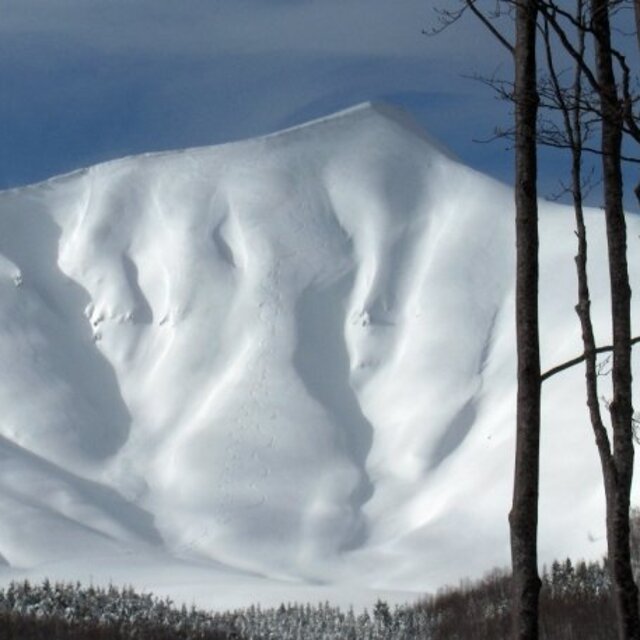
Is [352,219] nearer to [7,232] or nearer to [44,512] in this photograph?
[7,232]

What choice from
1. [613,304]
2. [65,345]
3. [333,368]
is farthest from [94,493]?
[613,304]

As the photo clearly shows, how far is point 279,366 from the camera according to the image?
76.3 meters

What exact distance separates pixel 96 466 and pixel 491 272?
1987 cm

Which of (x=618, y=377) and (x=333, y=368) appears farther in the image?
(x=333, y=368)

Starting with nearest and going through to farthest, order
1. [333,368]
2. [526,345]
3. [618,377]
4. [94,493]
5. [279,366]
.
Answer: [526,345] < [618,377] < [94,493] < [279,366] < [333,368]

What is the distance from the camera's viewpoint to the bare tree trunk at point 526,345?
35.8 ft

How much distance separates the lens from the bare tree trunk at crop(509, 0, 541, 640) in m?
10.9

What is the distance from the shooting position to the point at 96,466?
246 feet

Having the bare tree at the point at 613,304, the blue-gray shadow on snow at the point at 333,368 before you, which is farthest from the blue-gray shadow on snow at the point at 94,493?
the bare tree at the point at 613,304

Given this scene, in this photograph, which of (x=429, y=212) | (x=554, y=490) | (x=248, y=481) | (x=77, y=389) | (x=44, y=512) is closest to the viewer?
(x=554, y=490)

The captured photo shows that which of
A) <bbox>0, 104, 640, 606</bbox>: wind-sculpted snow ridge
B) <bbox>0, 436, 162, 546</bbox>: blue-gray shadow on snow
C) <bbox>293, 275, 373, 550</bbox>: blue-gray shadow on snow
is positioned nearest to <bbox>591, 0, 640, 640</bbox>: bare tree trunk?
<bbox>0, 104, 640, 606</bbox>: wind-sculpted snow ridge

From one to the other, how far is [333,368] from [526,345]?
66.8 meters

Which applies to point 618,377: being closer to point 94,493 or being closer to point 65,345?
point 94,493

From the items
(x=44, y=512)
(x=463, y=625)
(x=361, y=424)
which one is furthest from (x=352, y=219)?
(x=463, y=625)
